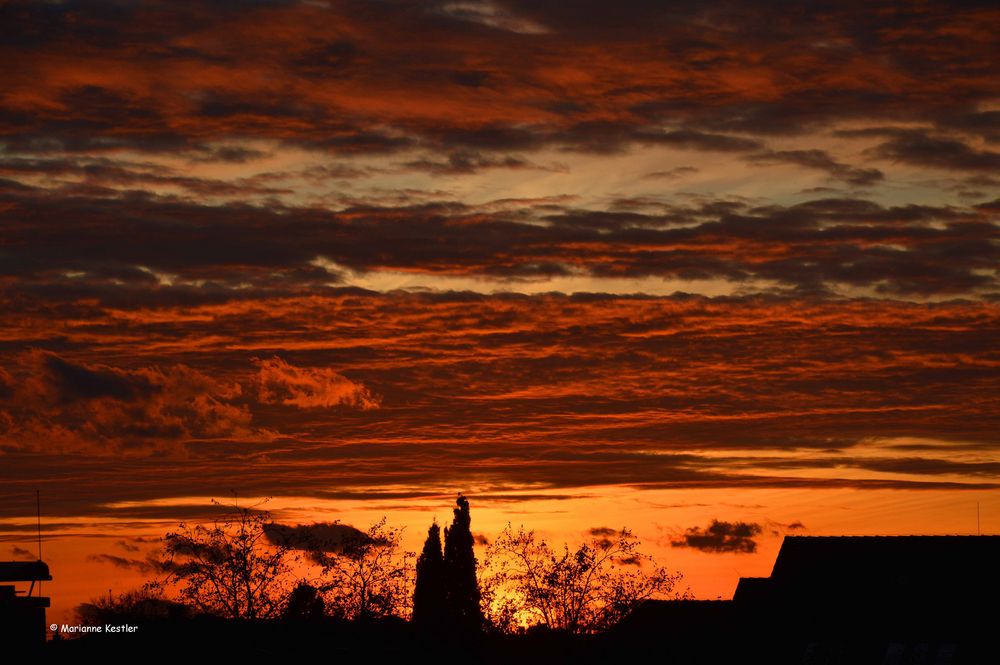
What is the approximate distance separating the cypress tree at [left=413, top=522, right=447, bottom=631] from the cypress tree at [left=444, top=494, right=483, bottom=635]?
55 centimetres

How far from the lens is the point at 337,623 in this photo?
97250 millimetres

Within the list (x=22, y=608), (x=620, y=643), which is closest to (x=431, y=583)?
(x=620, y=643)

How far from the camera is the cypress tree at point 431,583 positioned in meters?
118

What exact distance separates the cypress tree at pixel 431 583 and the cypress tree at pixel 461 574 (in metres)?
0.55

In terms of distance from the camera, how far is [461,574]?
4838 inches

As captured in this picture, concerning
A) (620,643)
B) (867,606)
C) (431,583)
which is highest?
(431,583)

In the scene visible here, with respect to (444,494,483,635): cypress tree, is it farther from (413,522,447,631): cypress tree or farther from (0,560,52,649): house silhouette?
(0,560,52,649): house silhouette

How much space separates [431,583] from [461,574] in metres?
2.64

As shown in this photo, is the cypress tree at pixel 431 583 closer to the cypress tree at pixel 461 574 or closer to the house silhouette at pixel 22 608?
the cypress tree at pixel 461 574

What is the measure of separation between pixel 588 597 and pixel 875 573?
80.2ft

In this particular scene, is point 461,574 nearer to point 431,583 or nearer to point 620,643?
point 431,583

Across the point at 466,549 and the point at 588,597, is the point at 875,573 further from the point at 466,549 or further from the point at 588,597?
the point at 466,549

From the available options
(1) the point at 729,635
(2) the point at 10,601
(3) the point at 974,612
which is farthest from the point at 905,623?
(2) the point at 10,601

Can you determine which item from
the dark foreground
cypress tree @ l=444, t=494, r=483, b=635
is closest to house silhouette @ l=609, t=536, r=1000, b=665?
the dark foreground
